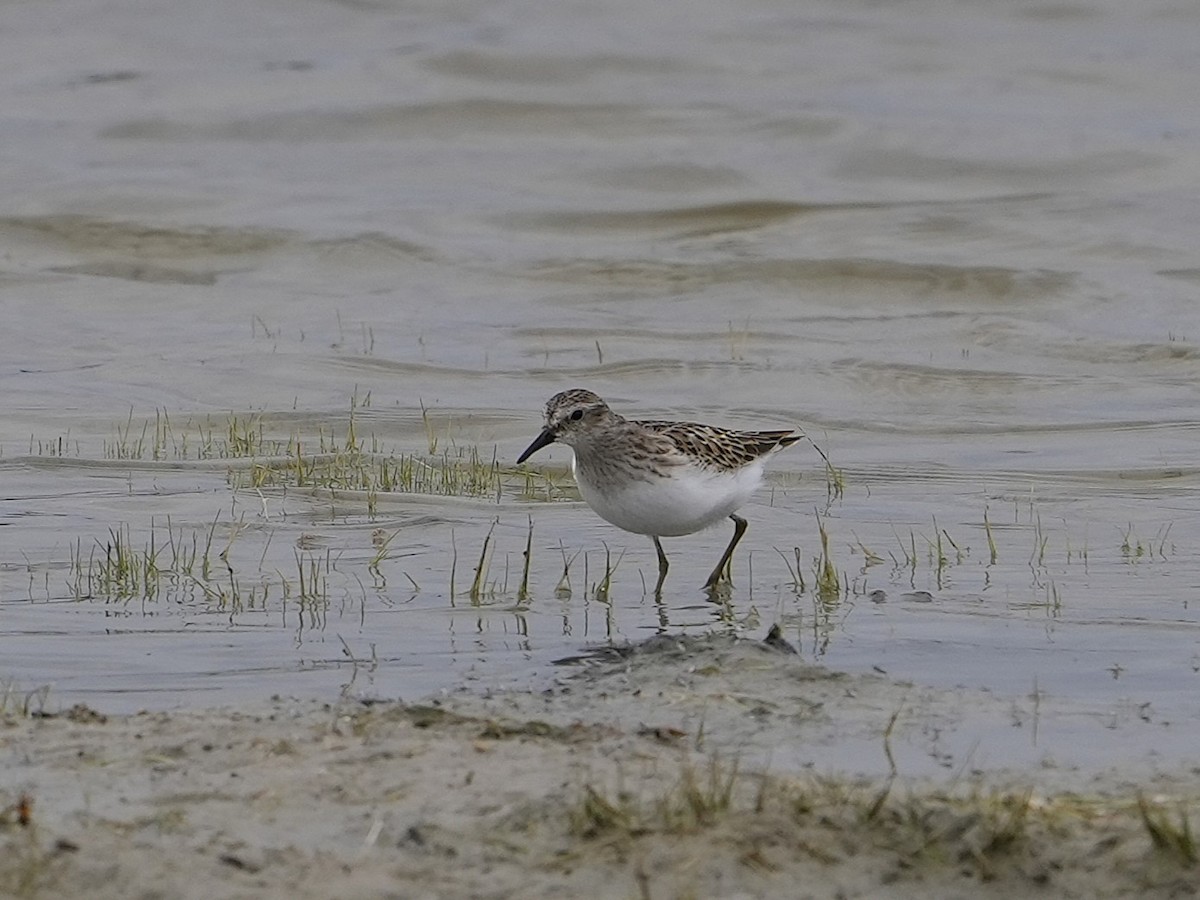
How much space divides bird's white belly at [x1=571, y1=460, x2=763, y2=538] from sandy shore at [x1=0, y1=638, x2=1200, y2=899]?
8.82 feet

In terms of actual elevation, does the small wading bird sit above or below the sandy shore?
above

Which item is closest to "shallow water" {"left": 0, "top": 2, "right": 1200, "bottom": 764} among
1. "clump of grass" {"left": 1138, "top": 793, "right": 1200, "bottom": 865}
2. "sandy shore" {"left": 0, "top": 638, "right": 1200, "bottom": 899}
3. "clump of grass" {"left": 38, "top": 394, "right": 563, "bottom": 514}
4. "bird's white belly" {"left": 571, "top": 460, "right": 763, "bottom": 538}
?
"clump of grass" {"left": 38, "top": 394, "right": 563, "bottom": 514}

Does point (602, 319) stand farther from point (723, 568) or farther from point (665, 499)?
point (665, 499)

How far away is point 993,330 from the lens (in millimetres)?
19422

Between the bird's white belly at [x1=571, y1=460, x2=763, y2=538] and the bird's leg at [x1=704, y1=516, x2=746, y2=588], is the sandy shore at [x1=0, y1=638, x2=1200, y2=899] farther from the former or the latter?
the bird's leg at [x1=704, y1=516, x2=746, y2=588]

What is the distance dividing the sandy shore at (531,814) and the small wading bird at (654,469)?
271 centimetres

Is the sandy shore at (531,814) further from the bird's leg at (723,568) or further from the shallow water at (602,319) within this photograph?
the bird's leg at (723,568)

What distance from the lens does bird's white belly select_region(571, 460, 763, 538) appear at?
9.47m

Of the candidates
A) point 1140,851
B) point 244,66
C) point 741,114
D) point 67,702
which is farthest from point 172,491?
point 244,66

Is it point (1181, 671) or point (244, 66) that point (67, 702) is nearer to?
point (1181, 671)

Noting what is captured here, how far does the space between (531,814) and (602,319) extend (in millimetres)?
15041

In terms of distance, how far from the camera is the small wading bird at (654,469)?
949 centimetres

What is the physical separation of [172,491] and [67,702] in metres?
4.99

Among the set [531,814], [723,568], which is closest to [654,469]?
[723,568]
